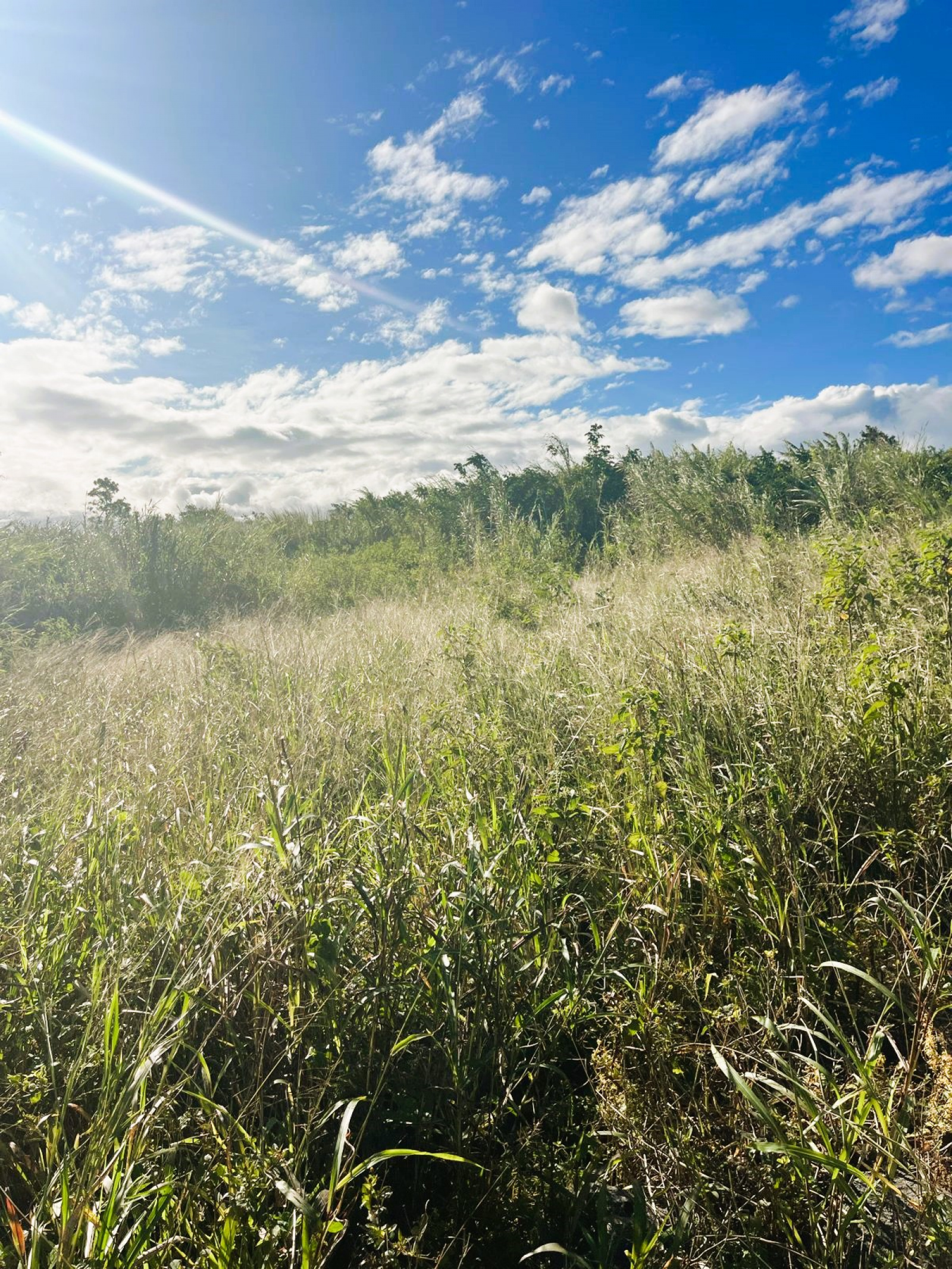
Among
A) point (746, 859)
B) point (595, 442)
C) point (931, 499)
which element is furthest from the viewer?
point (595, 442)

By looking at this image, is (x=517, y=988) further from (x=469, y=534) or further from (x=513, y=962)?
(x=469, y=534)

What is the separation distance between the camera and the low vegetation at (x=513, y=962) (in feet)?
4.79

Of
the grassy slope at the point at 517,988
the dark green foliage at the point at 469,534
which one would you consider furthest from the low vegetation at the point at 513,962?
the dark green foliage at the point at 469,534

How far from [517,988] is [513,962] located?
0.08 m

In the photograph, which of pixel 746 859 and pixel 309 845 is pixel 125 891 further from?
pixel 746 859

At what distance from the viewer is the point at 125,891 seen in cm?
242

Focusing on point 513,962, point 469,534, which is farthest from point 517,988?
point 469,534

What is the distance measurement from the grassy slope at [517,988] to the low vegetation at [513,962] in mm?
13

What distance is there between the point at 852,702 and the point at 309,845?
234 centimetres

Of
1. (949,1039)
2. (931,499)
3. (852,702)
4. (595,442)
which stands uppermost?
(595,442)

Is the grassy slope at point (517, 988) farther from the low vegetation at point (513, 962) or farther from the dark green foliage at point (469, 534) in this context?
the dark green foliage at point (469, 534)

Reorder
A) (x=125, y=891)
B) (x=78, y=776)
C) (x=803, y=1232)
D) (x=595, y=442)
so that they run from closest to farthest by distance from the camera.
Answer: (x=803, y=1232)
(x=125, y=891)
(x=78, y=776)
(x=595, y=442)

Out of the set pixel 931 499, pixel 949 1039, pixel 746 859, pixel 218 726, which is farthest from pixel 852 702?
pixel 931 499

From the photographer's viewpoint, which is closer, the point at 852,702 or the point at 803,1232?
the point at 803,1232
